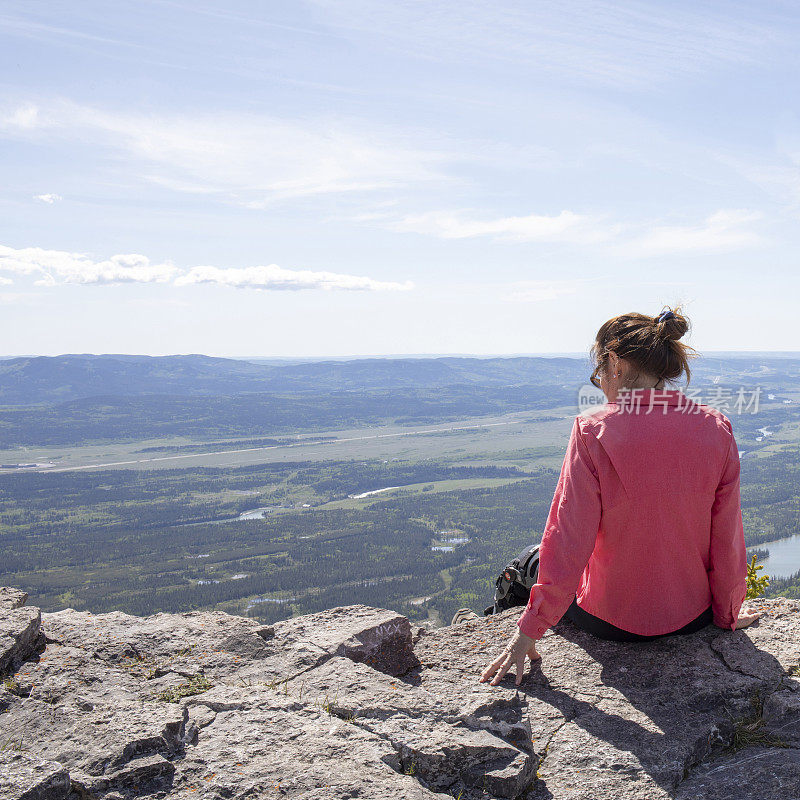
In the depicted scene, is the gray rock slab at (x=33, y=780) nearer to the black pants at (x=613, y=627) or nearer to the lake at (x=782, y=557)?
the black pants at (x=613, y=627)

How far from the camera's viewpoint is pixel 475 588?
7919 centimetres

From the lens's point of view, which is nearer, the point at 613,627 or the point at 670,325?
the point at 670,325

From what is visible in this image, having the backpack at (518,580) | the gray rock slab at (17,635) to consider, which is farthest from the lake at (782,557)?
the gray rock slab at (17,635)

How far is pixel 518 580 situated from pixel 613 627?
0.87m

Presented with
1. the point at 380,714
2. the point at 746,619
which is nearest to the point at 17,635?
the point at 380,714

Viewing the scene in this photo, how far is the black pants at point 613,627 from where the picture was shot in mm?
3938

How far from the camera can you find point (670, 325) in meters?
3.35

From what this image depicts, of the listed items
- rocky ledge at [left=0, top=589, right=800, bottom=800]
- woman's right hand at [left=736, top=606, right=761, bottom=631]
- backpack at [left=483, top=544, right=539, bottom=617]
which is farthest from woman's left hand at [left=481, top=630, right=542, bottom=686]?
woman's right hand at [left=736, top=606, right=761, bottom=631]

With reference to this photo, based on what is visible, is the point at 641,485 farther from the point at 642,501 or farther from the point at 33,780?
the point at 33,780

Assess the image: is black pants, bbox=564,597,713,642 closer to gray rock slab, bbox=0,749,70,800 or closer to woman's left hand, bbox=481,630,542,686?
woman's left hand, bbox=481,630,542,686

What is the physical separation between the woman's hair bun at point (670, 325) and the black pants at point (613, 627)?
1.81 meters

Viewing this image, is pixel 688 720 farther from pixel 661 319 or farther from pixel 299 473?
pixel 299 473

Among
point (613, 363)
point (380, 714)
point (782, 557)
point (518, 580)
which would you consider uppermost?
point (613, 363)

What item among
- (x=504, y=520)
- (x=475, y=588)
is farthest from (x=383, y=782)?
(x=504, y=520)
